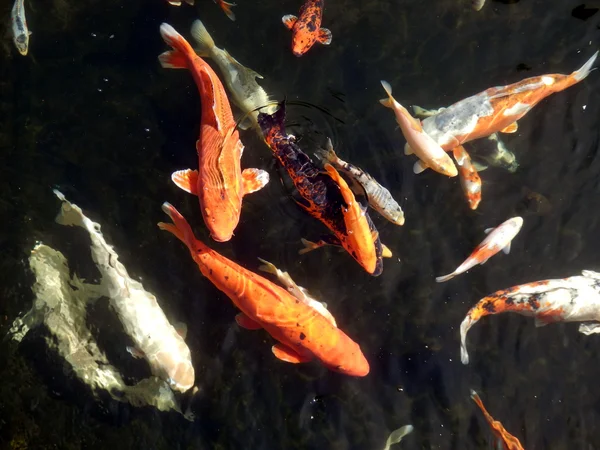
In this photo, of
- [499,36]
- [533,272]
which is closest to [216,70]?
[499,36]

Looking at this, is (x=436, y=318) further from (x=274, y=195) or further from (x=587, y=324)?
(x=274, y=195)

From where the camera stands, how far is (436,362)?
19.5ft

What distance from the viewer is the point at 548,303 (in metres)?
5.65

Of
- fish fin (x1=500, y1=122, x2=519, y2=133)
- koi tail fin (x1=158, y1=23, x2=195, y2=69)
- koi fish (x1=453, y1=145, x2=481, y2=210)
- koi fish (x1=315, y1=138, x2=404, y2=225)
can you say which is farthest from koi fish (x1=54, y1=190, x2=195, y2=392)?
fish fin (x1=500, y1=122, x2=519, y2=133)

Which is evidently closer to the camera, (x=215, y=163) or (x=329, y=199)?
(x=329, y=199)

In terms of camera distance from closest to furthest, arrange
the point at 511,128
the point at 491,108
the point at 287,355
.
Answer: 1. the point at 287,355
2. the point at 491,108
3. the point at 511,128

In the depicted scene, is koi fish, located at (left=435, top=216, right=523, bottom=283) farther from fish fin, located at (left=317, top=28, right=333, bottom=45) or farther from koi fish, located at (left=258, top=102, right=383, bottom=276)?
fish fin, located at (left=317, top=28, right=333, bottom=45)

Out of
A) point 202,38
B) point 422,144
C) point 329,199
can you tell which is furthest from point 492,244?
point 202,38

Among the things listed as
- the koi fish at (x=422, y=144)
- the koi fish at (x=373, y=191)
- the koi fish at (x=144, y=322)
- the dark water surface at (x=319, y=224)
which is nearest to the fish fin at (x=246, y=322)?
the dark water surface at (x=319, y=224)

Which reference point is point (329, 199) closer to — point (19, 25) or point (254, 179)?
point (254, 179)

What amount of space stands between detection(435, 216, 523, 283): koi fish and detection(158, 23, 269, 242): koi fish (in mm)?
2464

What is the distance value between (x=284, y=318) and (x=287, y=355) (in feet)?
1.62

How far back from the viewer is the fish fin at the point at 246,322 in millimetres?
5980

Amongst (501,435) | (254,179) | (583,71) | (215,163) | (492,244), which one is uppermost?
(583,71)
